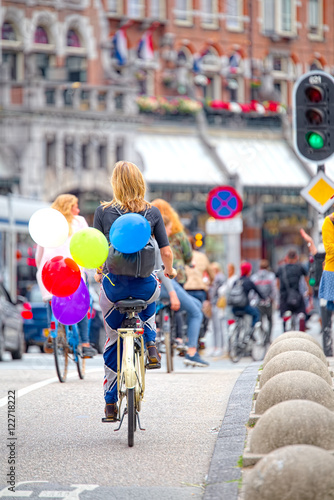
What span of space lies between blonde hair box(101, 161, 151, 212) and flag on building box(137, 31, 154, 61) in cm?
3394

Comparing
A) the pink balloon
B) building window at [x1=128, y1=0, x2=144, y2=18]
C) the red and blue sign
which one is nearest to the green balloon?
the pink balloon

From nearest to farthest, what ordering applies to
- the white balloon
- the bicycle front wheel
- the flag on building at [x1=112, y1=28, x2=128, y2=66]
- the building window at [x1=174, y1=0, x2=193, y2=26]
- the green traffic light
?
the bicycle front wheel
the white balloon
the green traffic light
the flag on building at [x1=112, y1=28, x2=128, y2=66]
the building window at [x1=174, y1=0, x2=193, y2=26]

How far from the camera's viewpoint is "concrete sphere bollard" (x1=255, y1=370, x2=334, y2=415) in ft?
22.6

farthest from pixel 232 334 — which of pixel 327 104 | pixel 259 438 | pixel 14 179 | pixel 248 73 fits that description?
pixel 248 73

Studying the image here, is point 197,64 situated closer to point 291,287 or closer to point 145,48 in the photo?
point 145,48

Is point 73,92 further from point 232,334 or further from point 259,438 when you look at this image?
point 259,438

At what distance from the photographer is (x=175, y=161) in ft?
133

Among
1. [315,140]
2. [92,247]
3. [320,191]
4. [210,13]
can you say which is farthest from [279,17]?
[92,247]

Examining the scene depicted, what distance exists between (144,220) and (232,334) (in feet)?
37.9

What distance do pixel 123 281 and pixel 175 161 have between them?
1307 inches

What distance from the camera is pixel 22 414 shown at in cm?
881

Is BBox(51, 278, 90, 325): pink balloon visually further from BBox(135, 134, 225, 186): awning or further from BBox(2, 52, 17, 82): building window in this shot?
BBox(135, 134, 225, 186): awning

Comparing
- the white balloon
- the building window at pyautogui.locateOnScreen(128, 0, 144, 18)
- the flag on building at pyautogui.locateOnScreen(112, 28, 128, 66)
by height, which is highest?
the building window at pyautogui.locateOnScreen(128, 0, 144, 18)

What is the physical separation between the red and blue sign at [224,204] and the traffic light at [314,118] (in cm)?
763
